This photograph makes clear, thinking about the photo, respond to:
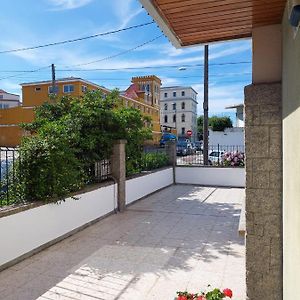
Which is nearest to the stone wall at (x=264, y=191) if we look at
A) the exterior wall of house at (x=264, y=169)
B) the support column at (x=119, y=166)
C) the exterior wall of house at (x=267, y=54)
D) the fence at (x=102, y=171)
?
the exterior wall of house at (x=264, y=169)

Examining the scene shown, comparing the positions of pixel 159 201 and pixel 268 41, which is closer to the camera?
pixel 268 41

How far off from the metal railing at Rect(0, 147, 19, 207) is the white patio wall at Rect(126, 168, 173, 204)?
383 centimetres

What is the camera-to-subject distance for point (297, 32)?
188 cm

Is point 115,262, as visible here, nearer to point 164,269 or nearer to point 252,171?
point 164,269

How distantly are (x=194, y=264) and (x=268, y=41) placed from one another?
3160 millimetres

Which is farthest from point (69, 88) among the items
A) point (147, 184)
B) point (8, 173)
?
point (8, 173)

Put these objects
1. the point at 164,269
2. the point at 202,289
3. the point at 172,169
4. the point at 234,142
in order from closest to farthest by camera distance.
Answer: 1. the point at 202,289
2. the point at 164,269
3. the point at 172,169
4. the point at 234,142

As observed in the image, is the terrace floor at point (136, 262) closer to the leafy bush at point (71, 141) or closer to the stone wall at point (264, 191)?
the stone wall at point (264, 191)

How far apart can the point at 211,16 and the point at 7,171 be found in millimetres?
4225

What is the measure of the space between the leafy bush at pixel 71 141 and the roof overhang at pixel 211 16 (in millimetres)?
3157

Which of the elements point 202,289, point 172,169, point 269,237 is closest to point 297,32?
point 269,237

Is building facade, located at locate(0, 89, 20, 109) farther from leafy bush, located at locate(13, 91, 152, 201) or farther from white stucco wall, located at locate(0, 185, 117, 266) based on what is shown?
white stucco wall, located at locate(0, 185, 117, 266)

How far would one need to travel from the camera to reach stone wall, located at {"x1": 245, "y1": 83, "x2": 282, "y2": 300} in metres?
3.05

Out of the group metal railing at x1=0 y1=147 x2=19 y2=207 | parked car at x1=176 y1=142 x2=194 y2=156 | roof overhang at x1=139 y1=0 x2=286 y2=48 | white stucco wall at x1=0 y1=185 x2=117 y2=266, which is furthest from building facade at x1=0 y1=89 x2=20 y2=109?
roof overhang at x1=139 y1=0 x2=286 y2=48
